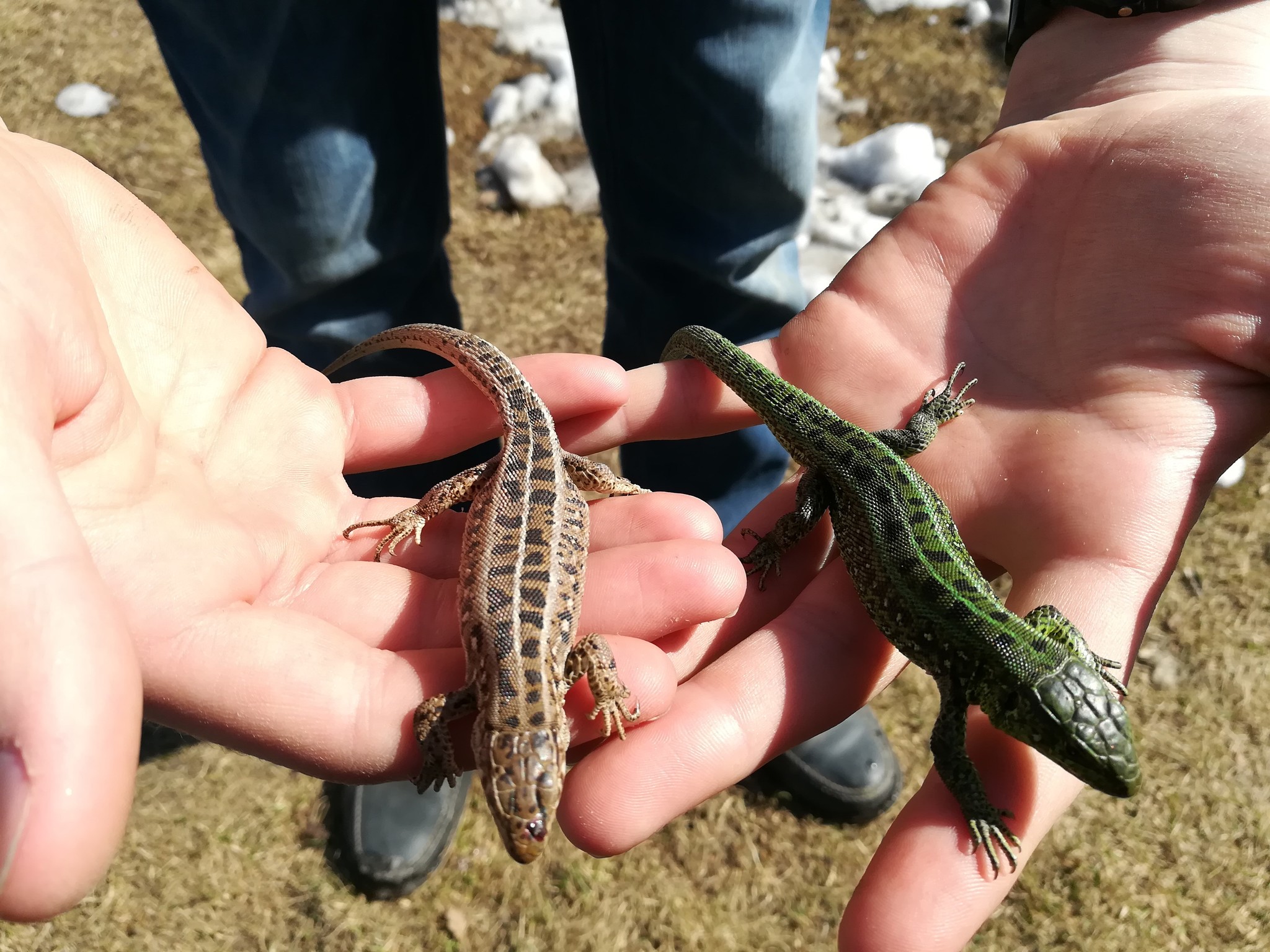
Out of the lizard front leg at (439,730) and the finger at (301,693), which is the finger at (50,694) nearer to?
the finger at (301,693)

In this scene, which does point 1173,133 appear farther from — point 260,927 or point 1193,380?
point 260,927

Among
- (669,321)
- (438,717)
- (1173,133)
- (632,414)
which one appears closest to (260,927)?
(438,717)

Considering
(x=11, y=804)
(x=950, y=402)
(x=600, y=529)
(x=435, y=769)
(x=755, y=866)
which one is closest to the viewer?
(x=11, y=804)

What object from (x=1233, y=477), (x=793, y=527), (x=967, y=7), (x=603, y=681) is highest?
(x=967, y=7)

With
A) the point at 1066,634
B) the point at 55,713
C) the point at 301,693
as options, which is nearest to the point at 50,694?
the point at 55,713

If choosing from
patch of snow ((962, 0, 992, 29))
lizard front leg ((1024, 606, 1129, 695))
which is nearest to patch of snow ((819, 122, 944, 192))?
patch of snow ((962, 0, 992, 29))

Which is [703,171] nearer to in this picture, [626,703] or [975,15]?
[626,703]

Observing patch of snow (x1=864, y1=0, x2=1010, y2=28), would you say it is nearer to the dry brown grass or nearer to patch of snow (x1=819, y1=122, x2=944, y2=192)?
patch of snow (x1=819, y1=122, x2=944, y2=192)

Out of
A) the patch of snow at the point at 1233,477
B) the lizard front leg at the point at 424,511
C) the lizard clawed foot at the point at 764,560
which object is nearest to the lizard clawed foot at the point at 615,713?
the lizard clawed foot at the point at 764,560
